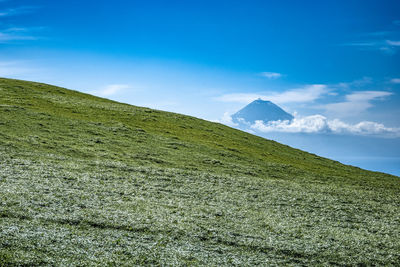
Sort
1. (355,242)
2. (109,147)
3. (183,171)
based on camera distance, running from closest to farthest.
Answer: (355,242) < (183,171) < (109,147)

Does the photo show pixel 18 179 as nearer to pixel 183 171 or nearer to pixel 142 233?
pixel 142 233

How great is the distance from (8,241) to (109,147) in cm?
2273

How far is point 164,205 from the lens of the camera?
20.2 meters

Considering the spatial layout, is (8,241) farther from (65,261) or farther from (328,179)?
(328,179)

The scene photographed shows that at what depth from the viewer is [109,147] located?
35.2 m

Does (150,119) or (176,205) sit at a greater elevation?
(150,119)

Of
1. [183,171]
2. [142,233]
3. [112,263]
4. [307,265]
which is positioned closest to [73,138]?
[183,171]

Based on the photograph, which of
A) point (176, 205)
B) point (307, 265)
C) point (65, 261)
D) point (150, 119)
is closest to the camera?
point (65, 261)

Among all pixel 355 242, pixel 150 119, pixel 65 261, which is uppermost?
pixel 150 119

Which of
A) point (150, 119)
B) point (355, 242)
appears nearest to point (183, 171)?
point (355, 242)

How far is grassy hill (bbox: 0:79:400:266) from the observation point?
1381 cm

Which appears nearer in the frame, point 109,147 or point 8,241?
point 8,241

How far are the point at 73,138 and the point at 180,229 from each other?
2415cm

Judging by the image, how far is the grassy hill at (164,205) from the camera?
45.3 feet
